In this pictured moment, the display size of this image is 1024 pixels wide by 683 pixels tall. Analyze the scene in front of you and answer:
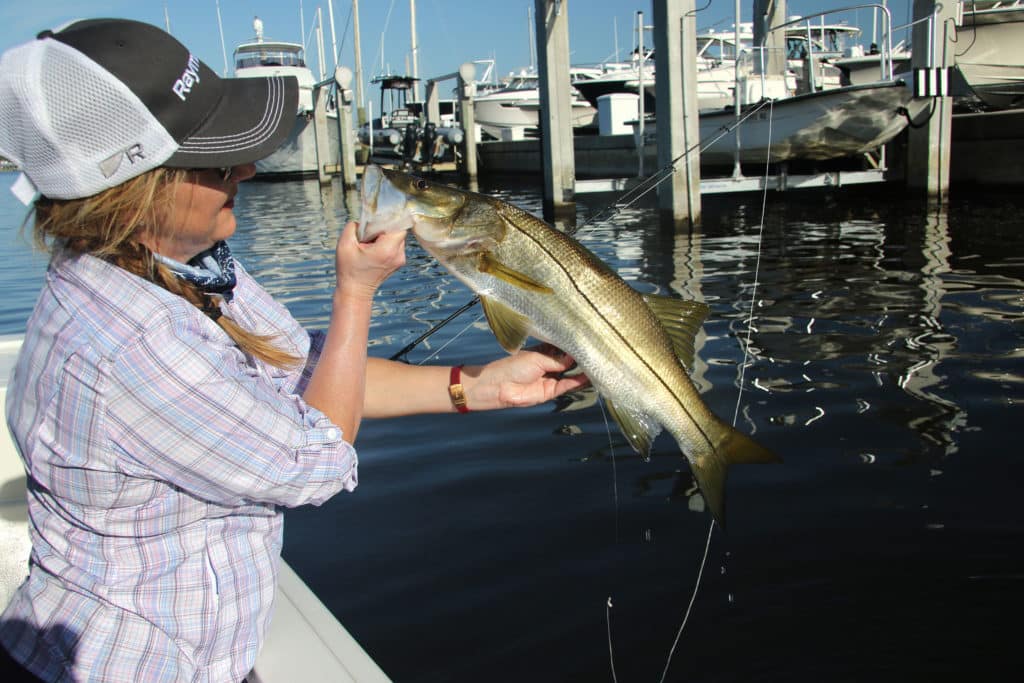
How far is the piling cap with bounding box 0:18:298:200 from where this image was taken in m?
1.79

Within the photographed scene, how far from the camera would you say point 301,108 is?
3831 centimetres

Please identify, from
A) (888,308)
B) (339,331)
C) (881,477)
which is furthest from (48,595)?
(888,308)

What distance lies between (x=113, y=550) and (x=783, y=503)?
3.58 m

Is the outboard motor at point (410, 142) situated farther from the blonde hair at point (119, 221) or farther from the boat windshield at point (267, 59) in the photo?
the blonde hair at point (119, 221)

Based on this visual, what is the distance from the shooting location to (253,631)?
2.14 m

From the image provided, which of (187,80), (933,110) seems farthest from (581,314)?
(933,110)

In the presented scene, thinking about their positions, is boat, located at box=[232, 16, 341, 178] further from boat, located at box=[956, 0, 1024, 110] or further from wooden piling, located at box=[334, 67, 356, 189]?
boat, located at box=[956, 0, 1024, 110]

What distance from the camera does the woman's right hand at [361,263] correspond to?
222 centimetres

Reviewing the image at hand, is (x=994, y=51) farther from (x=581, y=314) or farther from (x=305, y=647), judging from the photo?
(x=305, y=647)

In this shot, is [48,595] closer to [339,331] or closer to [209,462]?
[209,462]

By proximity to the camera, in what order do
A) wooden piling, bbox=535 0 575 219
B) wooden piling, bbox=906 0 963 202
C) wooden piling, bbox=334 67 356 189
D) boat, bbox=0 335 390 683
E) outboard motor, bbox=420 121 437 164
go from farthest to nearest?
1. outboard motor, bbox=420 121 437 164
2. wooden piling, bbox=334 67 356 189
3. wooden piling, bbox=535 0 575 219
4. wooden piling, bbox=906 0 963 202
5. boat, bbox=0 335 390 683

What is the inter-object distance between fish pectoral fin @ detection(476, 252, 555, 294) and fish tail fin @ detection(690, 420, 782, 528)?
0.75 m

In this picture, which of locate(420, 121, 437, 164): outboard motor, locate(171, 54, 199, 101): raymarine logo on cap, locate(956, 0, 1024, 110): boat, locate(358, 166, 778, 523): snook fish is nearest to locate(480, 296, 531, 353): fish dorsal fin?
locate(358, 166, 778, 523): snook fish

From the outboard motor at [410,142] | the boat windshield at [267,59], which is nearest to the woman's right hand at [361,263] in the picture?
the outboard motor at [410,142]
